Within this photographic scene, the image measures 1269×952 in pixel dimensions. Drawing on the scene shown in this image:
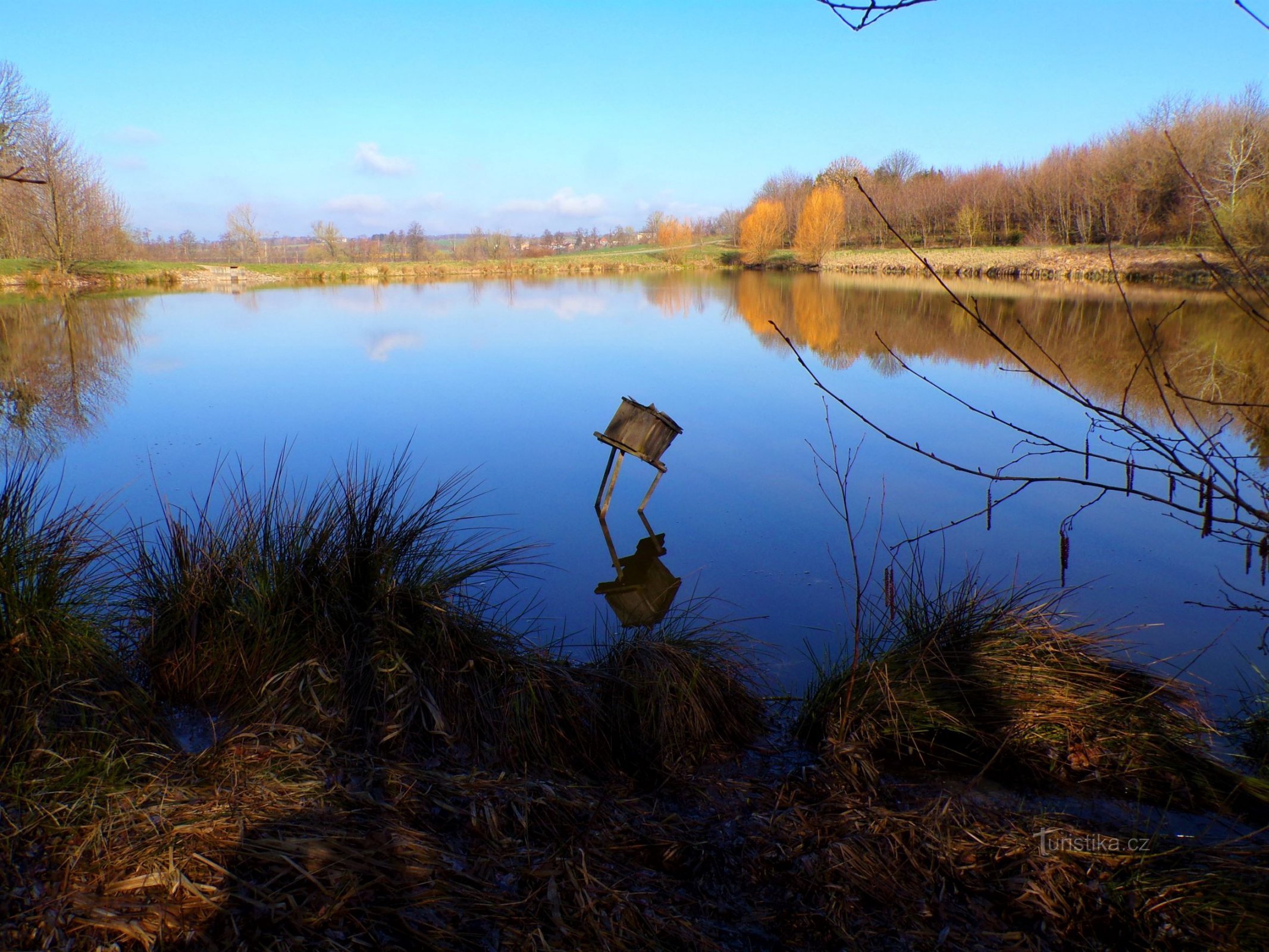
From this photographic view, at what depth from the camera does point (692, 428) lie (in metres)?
9.32

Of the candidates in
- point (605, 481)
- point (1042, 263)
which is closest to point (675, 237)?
point (1042, 263)

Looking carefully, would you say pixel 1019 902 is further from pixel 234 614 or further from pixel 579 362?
pixel 579 362

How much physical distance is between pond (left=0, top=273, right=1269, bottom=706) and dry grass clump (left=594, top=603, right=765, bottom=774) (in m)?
0.53

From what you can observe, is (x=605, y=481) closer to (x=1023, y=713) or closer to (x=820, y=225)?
(x=1023, y=713)

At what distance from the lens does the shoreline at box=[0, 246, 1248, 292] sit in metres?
26.4

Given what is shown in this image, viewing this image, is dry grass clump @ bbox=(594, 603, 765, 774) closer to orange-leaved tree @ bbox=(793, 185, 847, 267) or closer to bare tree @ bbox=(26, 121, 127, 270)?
bare tree @ bbox=(26, 121, 127, 270)

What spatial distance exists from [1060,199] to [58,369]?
36.6m

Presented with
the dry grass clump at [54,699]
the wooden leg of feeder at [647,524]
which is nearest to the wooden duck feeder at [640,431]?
the wooden leg of feeder at [647,524]

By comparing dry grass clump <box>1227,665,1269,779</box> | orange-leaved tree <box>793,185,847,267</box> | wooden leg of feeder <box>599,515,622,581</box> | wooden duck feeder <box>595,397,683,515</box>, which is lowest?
dry grass clump <box>1227,665,1269,779</box>

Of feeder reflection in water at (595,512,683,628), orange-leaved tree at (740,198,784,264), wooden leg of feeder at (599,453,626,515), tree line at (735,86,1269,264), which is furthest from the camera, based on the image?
orange-leaved tree at (740,198,784,264)

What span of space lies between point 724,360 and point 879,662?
11544mm

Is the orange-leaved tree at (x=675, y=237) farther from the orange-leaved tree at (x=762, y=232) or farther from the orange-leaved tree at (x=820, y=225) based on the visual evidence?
the orange-leaved tree at (x=820, y=225)

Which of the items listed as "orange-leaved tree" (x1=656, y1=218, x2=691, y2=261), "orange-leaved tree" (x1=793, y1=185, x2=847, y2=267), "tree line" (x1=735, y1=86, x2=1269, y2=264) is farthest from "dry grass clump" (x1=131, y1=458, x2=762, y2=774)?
"orange-leaved tree" (x1=656, y1=218, x2=691, y2=261)

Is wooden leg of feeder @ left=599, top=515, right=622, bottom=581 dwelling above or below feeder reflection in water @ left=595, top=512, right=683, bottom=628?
above
